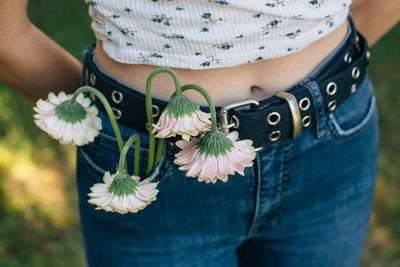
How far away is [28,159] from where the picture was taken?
2.47 m

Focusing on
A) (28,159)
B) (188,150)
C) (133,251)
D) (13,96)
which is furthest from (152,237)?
(13,96)

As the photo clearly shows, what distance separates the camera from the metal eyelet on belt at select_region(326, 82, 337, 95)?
2.75 feet

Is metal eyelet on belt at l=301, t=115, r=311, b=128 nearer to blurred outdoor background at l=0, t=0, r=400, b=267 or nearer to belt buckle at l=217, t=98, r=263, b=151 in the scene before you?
belt buckle at l=217, t=98, r=263, b=151

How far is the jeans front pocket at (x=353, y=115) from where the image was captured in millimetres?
898

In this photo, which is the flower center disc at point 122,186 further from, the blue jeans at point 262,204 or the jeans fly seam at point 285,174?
the jeans fly seam at point 285,174

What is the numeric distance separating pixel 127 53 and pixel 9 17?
227 millimetres

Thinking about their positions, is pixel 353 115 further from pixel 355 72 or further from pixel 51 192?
pixel 51 192

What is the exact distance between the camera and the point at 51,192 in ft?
7.61

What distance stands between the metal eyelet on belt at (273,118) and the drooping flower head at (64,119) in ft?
0.99

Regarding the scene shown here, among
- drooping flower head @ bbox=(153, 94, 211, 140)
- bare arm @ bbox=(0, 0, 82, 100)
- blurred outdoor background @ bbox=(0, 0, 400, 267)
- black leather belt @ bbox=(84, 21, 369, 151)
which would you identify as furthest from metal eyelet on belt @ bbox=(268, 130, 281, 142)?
blurred outdoor background @ bbox=(0, 0, 400, 267)

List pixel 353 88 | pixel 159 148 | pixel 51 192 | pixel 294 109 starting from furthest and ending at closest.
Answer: pixel 51 192 → pixel 353 88 → pixel 294 109 → pixel 159 148

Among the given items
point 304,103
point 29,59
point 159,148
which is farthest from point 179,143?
point 29,59

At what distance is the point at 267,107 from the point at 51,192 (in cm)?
180

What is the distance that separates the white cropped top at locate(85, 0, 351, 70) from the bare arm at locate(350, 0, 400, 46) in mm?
329
